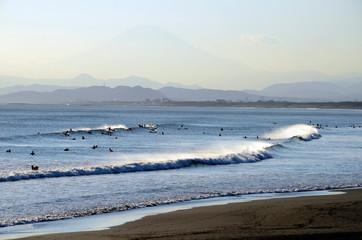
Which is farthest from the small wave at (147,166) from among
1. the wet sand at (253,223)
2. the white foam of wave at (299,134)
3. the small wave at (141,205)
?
the white foam of wave at (299,134)

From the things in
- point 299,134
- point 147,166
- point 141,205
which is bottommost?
point 299,134

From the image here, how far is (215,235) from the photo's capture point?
12.5 meters

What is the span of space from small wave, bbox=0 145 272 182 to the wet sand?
34.5 ft

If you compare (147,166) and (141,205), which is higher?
(141,205)

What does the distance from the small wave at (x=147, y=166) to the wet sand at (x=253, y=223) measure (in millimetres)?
10513

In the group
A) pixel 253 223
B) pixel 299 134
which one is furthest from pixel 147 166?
pixel 299 134

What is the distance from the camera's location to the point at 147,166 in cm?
2858

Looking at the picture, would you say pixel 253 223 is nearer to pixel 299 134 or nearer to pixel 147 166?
pixel 147 166

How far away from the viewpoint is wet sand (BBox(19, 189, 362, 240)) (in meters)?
12.4

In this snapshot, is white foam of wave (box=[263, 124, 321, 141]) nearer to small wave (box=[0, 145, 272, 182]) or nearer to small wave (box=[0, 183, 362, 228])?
small wave (box=[0, 145, 272, 182])

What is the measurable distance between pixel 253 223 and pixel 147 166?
49.7ft

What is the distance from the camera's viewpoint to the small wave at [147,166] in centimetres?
2441

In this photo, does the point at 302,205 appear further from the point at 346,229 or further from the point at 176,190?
the point at 176,190

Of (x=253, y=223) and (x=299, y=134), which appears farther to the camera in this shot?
(x=299, y=134)
